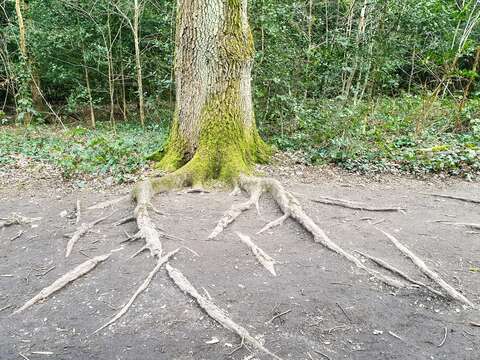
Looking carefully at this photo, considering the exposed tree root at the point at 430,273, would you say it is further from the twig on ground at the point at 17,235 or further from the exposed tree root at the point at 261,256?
the twig on ground at the point at 17,235

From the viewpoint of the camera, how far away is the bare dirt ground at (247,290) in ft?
8.02

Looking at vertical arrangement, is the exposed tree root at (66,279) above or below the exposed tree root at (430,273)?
below

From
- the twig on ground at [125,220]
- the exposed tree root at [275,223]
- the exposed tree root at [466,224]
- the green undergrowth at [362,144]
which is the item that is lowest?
the twig on ground at [125,220]

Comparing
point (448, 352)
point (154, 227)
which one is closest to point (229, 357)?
point (448, 352)

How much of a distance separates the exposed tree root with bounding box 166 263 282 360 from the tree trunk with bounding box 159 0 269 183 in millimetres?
2486

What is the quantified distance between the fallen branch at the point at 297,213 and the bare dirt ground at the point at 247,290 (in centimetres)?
9

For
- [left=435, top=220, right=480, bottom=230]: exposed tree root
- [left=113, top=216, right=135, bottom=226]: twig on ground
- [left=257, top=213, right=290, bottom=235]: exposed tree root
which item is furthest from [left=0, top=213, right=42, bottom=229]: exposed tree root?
[left=435, top=220, right=480, bottom=230]: exposed tree root

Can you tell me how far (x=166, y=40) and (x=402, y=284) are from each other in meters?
10.6

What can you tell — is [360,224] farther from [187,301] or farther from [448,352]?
[187,301]

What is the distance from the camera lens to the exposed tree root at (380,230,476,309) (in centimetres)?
289

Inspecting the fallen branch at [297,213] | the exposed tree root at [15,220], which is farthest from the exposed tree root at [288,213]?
the exposed tree root at [15,220]

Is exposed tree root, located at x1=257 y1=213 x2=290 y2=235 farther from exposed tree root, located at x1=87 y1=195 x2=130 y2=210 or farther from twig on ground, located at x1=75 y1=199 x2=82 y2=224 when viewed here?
twig on ground, located at x1=75 y1=199 x2=82 y2=224

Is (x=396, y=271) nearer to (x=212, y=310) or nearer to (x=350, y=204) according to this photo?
(x=350, y=204)

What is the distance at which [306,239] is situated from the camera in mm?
3918
